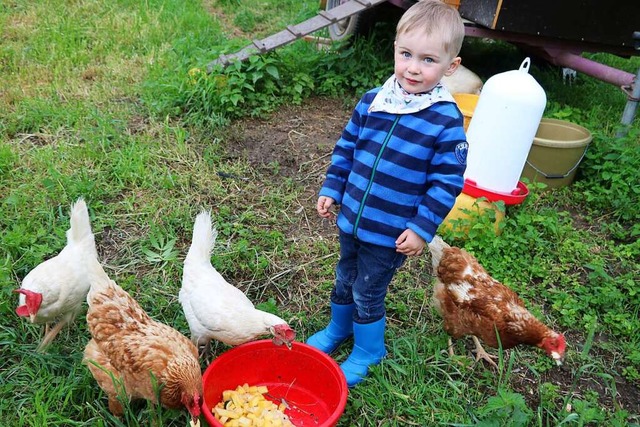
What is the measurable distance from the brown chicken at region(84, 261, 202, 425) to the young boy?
0.88 m

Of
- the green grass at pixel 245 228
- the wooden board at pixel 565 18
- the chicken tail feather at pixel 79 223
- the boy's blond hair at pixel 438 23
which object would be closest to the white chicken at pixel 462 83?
the wooden board at pixel 565 18

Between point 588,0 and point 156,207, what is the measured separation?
4121mm

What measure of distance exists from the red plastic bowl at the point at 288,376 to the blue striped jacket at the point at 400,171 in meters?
0.69

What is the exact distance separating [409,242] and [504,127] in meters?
1.95

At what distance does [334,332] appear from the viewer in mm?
2887

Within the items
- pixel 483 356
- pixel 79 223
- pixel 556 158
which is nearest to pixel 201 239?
pixel 79 223

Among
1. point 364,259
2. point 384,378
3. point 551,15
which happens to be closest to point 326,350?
point 384,378

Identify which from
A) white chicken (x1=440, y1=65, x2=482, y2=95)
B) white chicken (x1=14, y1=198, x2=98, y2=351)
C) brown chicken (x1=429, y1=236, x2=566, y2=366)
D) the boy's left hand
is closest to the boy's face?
the boy's left hand

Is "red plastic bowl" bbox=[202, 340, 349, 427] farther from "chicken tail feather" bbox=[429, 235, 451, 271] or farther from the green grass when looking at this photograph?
"chicken tail feather" bbox=[429, 235, 451, 271]

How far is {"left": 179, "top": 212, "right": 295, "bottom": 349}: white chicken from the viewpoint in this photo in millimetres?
2594

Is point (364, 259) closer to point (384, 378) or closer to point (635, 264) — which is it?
point (384, 378)

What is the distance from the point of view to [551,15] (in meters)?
4.74

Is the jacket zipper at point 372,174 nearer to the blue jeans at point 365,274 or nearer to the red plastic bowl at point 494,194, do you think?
the blue jeans at point 365,274

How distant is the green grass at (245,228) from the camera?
2631 millimetres
